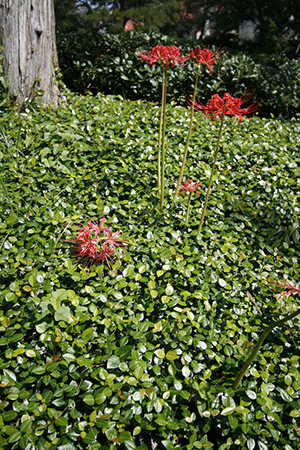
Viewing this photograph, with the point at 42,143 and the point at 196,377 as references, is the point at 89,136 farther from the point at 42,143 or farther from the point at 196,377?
the point at 196,377

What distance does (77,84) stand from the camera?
5.21 m

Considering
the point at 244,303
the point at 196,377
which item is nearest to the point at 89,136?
the point at 244,303

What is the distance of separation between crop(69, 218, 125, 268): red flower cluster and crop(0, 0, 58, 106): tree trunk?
2.45 metres

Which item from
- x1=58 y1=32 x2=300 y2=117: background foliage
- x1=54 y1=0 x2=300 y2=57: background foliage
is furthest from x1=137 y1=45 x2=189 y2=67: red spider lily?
x1=54 y1=0 x2=300 y2=57: background foliage

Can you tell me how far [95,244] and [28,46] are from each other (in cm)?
294

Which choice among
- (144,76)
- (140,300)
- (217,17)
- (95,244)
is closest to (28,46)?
(144,76)

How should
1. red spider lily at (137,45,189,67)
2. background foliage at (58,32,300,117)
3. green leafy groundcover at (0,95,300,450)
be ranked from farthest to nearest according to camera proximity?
background foliage at (58,32,300,117) < red spider lily at (137,45,189,67) < green leafy groundcover at (0,95,300,450)

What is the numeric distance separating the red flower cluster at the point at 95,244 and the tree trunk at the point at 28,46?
2452 millimetres

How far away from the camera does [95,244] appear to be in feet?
6.69

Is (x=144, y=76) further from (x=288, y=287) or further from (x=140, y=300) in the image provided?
(x=288, y=287)

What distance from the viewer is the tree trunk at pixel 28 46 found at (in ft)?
11.4

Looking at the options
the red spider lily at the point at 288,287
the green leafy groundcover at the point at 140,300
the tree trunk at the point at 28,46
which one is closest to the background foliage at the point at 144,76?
the tree trunk at the point at 28,46

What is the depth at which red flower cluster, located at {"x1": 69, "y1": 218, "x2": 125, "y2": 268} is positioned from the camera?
203 cm

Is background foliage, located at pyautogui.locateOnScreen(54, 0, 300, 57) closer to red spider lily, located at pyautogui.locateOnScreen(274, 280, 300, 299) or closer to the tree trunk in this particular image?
the tree trunk
